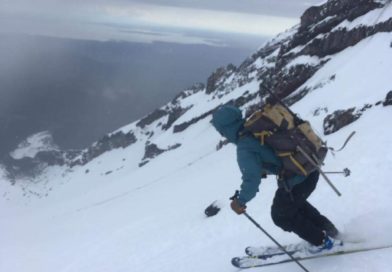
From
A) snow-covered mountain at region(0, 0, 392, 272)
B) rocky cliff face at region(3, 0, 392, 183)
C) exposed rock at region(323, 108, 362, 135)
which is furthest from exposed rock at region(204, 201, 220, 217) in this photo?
exposed rock at region(323, 108, 362, 135)

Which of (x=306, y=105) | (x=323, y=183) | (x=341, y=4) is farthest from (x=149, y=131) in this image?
(x=323, y=183)

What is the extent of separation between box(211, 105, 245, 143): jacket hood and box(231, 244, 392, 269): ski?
94.3 inches

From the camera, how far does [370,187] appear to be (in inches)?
366

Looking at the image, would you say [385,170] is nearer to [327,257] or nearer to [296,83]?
[327,257]

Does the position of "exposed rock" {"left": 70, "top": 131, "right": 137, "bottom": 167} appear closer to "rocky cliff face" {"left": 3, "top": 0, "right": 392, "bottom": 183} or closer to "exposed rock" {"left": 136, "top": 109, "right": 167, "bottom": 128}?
"exposed rock" {"left": 136, "top": 109, "right": 167, "bottom": 128}

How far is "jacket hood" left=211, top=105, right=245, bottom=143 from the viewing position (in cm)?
685

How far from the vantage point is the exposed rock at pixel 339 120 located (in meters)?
20.2

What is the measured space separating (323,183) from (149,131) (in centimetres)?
12375


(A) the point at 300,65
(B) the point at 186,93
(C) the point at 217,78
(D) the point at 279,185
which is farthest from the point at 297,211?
(B) the point at 186,93

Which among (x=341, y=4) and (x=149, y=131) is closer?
(x=341, y=4)

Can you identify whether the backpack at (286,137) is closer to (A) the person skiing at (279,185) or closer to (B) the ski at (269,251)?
(A) the person skiing at (279,185)

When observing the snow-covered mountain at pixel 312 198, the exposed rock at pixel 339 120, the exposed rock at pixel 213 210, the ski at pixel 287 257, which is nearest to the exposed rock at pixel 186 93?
the snow-covered mountain at pixel 312 198

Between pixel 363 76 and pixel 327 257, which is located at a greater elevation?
pixel 363 76

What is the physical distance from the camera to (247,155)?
6.66 metres
